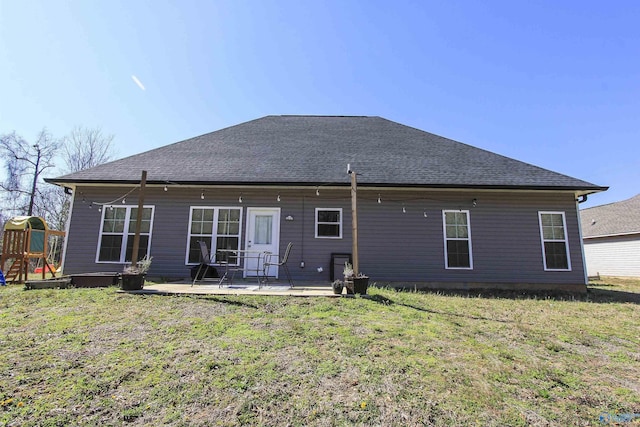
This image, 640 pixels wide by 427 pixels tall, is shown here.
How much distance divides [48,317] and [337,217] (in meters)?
6.03

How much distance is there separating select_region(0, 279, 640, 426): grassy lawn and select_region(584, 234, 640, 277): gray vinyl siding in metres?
14.5

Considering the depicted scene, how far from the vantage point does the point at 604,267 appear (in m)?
16.1

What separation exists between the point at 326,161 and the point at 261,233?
294 cm

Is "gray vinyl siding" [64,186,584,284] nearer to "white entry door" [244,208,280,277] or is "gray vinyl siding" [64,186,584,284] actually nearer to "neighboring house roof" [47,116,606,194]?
"white entry door" [244,208,280,277]

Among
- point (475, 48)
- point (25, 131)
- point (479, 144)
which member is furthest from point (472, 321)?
point (25, 131)

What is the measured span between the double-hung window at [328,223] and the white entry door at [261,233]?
1.13 meters

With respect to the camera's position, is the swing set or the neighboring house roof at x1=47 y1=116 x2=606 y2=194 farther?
the neighboring house roof at x1=47 y1=116 x2=606 y2=194

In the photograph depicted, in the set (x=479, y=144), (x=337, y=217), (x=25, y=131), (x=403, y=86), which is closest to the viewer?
(x=337, y=217)

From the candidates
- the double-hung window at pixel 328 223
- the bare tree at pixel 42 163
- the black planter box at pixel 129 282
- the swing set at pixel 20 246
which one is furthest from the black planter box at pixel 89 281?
the bare tree at pixel 42 163

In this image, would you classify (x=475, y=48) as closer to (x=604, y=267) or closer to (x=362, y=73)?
(x=362, y=73)

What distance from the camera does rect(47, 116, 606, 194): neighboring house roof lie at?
8.01 meters

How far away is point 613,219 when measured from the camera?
1684cm

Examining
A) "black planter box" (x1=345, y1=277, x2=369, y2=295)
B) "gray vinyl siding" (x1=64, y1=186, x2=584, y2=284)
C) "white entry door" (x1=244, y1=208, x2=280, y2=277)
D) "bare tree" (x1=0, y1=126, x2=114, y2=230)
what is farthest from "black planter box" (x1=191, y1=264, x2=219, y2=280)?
"bare tree" (x1=0, y1=126, x2=114, y2=230)

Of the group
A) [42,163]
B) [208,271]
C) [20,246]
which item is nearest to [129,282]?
[208,271]
